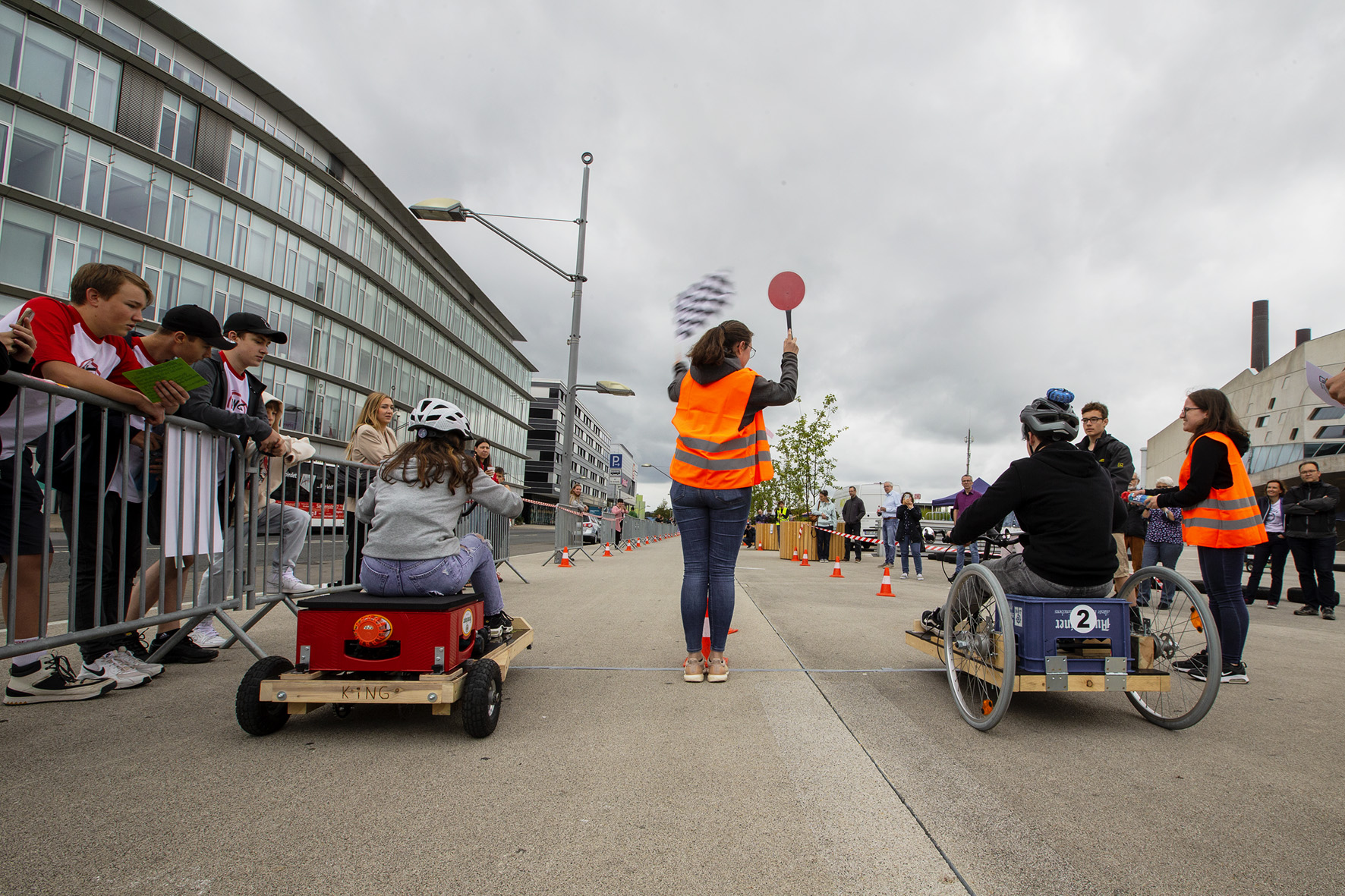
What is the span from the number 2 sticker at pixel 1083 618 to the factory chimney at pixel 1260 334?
8696cm

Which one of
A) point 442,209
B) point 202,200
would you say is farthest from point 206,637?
point 202,200

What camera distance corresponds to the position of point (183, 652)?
13.2 feet

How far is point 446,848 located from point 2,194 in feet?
107

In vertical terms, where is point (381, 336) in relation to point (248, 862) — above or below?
above

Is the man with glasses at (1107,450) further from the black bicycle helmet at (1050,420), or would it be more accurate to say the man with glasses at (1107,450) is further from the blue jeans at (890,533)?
the blue jeans at (890,533)

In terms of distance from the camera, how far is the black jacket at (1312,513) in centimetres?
818

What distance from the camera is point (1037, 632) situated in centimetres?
299

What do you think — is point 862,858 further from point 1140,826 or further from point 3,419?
point 3,419

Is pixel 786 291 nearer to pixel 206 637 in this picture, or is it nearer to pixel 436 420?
pixel 436 420

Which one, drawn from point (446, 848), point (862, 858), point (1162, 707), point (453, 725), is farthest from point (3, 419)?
point (1162, 707)

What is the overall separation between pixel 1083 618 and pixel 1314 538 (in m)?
7.78

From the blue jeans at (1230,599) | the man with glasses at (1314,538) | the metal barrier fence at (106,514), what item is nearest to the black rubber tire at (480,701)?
the metal barrier fence at (106,514)

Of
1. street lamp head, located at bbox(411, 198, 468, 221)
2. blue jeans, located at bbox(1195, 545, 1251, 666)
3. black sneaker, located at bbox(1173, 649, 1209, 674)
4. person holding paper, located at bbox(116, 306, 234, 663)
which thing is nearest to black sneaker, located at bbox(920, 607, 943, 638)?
black sneaker, located at bbox(1173, 649, 1209, 674)

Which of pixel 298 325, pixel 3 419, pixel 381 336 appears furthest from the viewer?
pixel 381 336
